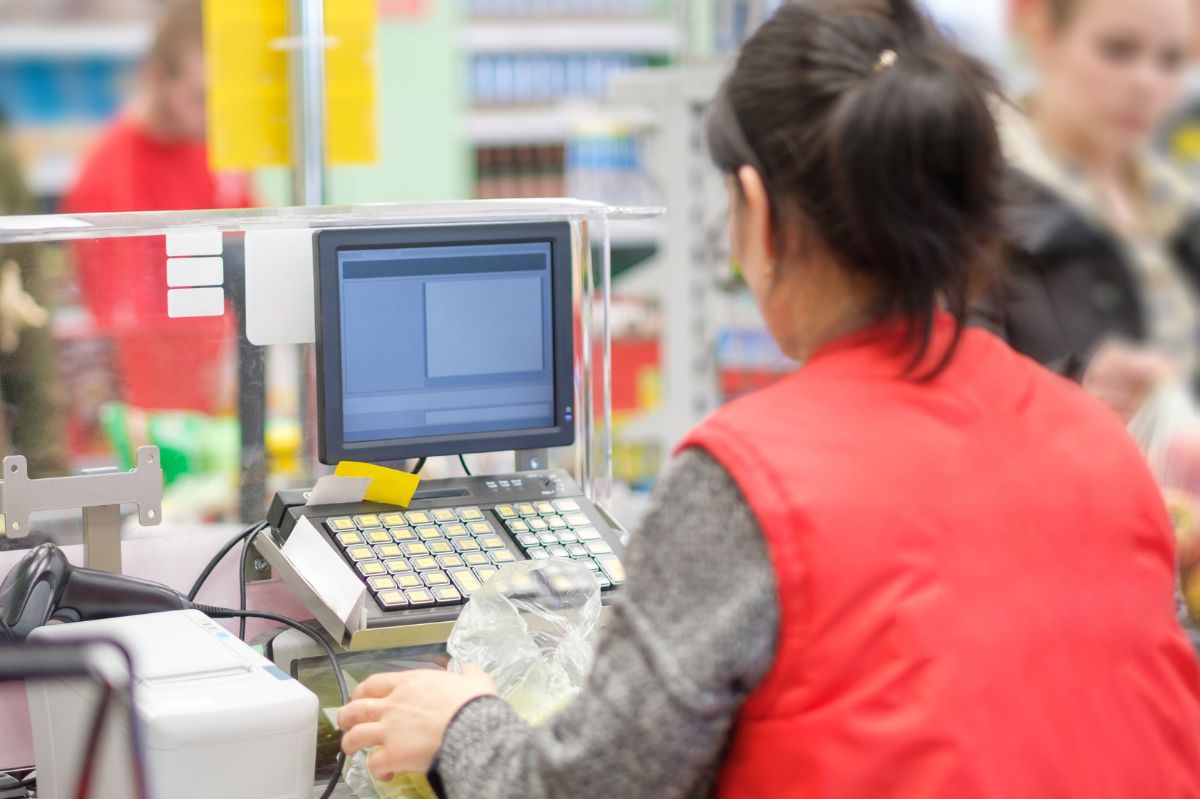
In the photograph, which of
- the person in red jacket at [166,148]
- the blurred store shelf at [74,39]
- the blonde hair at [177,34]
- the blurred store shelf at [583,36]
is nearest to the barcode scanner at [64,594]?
the person in red jacket at [166,148]

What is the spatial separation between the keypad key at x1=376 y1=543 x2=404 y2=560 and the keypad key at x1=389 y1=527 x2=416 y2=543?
0.01 metres

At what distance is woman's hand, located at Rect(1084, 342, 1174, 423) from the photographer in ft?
7.19

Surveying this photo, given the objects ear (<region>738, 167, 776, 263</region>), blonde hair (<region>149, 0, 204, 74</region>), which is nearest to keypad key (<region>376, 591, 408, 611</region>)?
ear (<region>738, 167, 776, 263</region>)

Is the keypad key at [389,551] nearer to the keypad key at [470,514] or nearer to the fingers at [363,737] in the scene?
the keypad key at [470,514]

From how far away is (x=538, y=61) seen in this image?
5.62 m

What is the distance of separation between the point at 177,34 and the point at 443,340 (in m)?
2.48

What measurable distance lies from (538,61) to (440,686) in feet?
15.4

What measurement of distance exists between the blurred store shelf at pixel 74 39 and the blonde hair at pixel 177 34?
112 centimetres

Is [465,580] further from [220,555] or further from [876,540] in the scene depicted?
[876,540]

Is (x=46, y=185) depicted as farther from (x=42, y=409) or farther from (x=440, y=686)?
(x=440, y=686)

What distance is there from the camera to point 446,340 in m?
1.56

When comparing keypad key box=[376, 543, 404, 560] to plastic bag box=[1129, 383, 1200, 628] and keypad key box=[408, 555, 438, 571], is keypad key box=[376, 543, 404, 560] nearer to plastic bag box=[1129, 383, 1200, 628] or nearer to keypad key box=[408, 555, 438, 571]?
keypad key box=[408, 555, 438, 571]

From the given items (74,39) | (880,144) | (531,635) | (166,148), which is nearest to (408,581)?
(531,635)

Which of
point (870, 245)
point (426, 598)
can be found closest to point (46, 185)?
point (426, 598)
